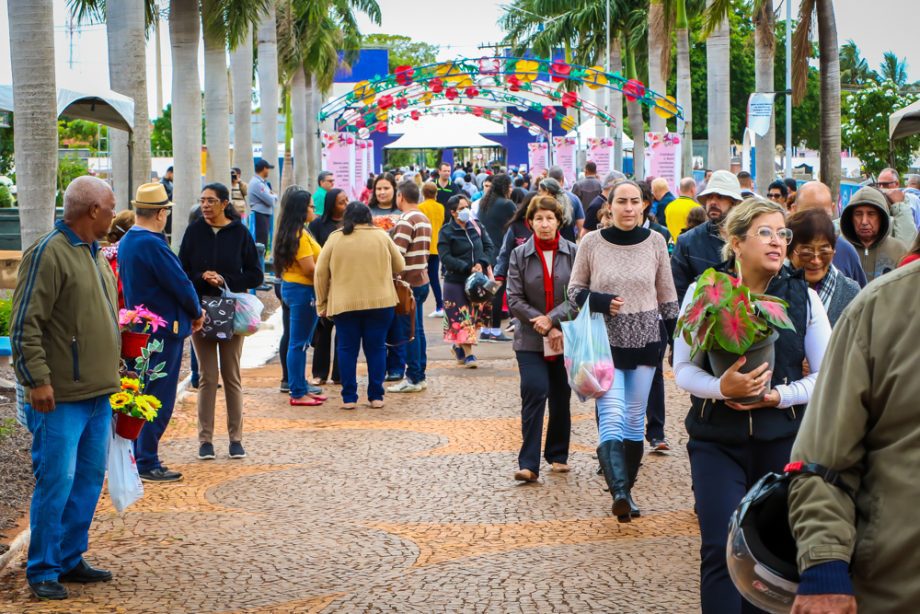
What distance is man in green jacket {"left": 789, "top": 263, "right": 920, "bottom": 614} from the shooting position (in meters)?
2.76

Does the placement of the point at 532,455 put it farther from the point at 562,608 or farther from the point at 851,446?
the point at 851,446

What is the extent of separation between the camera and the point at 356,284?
11.2 metres

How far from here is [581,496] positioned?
319 inches

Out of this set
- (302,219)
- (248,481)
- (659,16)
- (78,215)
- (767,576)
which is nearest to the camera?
(767,576)

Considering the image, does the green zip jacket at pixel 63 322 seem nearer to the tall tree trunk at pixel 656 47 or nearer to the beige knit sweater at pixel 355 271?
the beige knit sweater at pixel 355 271

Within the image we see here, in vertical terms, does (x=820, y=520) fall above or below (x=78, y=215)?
below

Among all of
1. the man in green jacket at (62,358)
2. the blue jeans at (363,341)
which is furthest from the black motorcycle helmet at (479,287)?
the man in green jacket at (62,358)

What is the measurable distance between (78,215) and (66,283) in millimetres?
337

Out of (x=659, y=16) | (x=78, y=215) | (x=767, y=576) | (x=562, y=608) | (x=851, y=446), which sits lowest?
(x=562, y=608)

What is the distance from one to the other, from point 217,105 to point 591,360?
49.1 feet

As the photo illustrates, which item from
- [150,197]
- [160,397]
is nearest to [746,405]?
[150,197]

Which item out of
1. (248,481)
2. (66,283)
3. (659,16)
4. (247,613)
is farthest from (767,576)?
(659,16)

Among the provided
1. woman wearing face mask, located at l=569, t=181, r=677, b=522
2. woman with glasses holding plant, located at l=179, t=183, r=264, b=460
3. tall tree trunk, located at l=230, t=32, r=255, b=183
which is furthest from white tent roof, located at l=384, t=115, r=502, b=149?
woman wearing face mask, located at l=569, t=181, r=677, b=522

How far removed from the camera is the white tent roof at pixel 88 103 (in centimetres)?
1412
